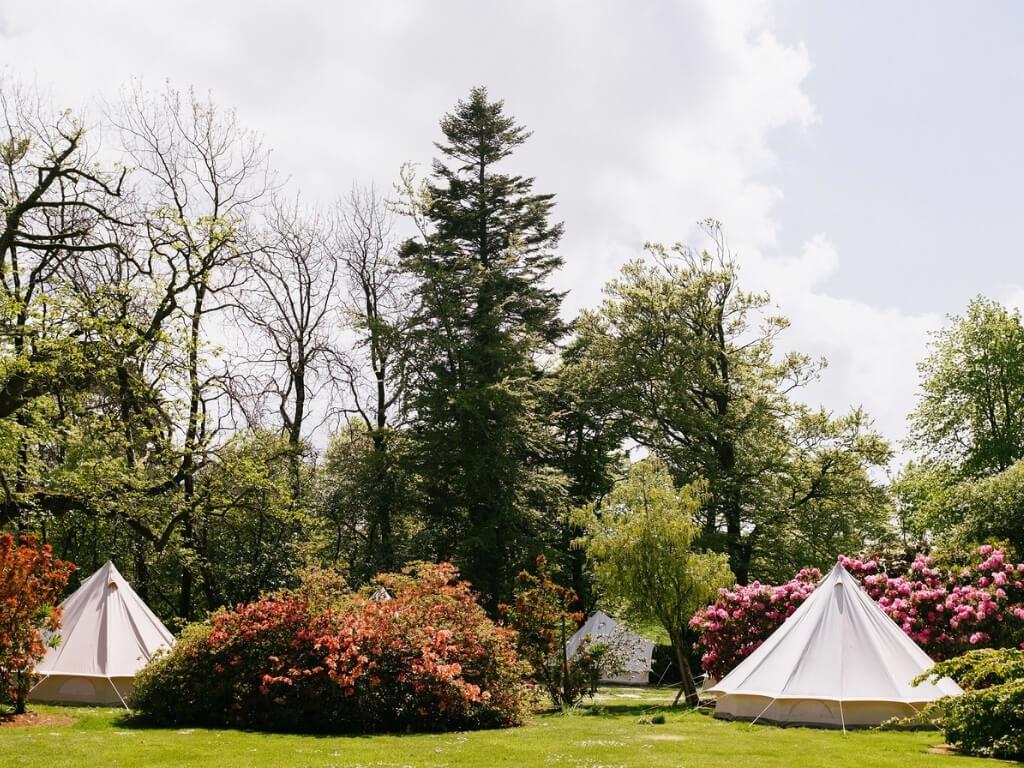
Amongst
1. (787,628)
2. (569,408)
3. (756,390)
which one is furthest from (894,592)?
(569,408)

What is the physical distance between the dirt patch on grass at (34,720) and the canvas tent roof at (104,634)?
182cm

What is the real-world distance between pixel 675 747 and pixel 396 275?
76.8 ft

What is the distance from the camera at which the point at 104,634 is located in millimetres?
16750

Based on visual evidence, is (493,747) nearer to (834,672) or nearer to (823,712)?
(823,712)

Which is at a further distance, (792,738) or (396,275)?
(396,275)

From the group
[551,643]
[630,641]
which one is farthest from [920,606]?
[630,641]

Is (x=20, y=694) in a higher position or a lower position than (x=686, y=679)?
higher

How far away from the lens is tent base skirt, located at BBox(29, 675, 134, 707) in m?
16.0

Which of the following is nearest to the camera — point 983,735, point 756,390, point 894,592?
point 983,735

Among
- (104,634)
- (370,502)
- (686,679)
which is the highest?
(370,502)

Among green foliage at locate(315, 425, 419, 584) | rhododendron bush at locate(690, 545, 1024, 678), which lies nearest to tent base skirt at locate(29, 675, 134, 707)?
rhododendron bush at locate(690, 545, 1024, 678)

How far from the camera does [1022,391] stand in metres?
33.6

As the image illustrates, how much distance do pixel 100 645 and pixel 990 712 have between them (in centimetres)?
1428

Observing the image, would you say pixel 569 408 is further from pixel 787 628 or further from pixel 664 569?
pixel 787 628
